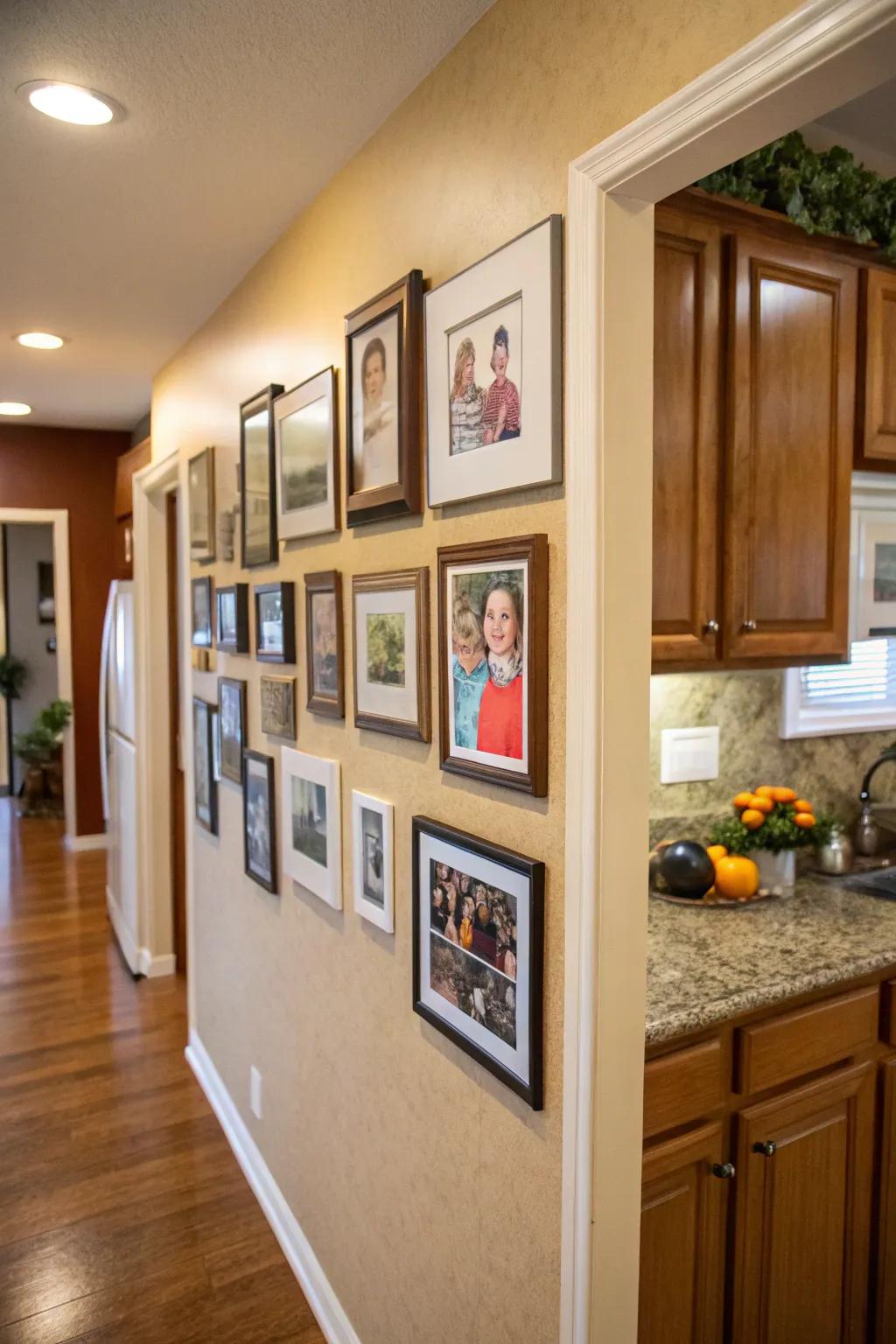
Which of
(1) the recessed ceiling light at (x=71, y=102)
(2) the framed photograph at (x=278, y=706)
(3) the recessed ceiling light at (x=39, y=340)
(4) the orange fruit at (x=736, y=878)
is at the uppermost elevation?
(3) the recessed ceiling light at (x=39, y=340)

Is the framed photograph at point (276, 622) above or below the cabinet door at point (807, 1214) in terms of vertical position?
above

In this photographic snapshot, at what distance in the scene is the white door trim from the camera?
1.16 metres

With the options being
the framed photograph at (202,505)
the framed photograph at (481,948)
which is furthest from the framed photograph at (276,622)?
the framed photograph at (481,948)

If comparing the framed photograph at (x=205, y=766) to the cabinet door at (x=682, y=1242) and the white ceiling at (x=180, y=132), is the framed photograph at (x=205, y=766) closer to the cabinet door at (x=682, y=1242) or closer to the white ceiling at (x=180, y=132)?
the white ceiling at (x=180, y=132)

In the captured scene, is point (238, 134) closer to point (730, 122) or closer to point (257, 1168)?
point (730, 122)

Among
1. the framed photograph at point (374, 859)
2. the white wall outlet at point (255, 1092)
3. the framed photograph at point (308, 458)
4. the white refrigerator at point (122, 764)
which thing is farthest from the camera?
the white refrigerator at point (122, 764)

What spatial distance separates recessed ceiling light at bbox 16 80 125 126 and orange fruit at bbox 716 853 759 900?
1.96 meters

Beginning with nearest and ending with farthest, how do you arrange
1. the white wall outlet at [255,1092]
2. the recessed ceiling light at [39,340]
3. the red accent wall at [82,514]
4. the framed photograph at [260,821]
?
1. the framed photograph at [260,821]
2. the white wall outlet at [255,1092]
3. the recessed ceiling light at [39,340]
4. the red accent wall at [82,514]

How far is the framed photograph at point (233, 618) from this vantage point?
2.60 m

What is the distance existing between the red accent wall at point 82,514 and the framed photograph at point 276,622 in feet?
11.9

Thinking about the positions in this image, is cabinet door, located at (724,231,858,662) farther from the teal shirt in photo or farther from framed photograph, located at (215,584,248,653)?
framed photograph, located at (215,584,248,653)

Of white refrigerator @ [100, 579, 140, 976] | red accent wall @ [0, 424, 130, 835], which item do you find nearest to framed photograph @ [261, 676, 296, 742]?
white refrigerator @ [100, 579, 140, 976]

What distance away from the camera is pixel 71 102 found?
5.45 ft

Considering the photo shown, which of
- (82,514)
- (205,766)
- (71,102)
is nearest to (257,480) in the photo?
(71,102)
